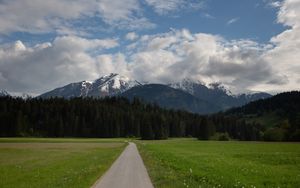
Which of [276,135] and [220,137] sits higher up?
[220,137]

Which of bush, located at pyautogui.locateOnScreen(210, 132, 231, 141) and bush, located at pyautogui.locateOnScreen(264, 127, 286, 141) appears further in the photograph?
bush, located at pyautogui.locateOnScreen(210, 132, 231, 141)

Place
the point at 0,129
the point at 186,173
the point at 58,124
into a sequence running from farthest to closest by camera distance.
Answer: the point at 58,124
the point at 0,129
the point at 186,173

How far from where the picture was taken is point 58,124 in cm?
19712

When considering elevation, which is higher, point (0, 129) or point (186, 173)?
point (0, 129)

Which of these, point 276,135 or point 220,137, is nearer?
point 276,135

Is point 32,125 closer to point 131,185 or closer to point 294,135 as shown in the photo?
point 294,135

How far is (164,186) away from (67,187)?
6.07m

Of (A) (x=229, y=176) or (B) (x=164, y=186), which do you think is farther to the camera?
(A) (x=229, y=176)

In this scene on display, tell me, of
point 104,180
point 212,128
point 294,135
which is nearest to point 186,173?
point 104,180

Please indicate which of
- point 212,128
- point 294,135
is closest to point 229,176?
point 294,135

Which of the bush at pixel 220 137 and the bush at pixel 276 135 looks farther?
the bush at pixel 220 137

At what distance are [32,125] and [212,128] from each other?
92.1 meters

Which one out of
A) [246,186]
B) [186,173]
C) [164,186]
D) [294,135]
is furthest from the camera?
[294,135]

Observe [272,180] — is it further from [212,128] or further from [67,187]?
[212,128]
